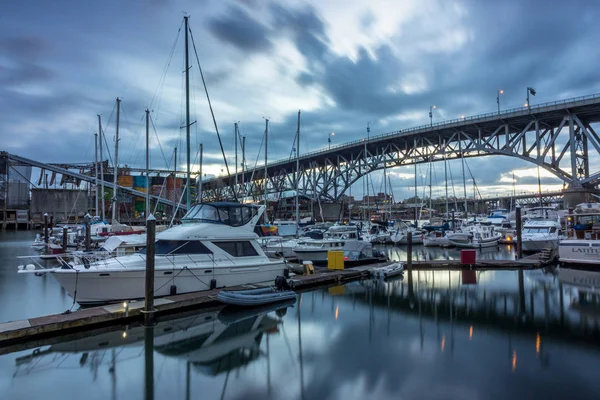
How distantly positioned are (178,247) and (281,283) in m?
4.67

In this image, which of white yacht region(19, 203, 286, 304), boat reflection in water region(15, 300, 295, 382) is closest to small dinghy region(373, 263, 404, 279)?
white yacht region(19, 203, 286, 304)

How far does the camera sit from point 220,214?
15859 millimetres

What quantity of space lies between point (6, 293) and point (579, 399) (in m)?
22.0

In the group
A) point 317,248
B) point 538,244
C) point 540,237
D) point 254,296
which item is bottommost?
point 254,296

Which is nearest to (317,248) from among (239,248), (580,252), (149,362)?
(239,248)

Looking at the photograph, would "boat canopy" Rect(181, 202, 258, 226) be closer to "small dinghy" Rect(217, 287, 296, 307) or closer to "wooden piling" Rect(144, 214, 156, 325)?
"small dinghy" Rect(217, 287, 296, 307)

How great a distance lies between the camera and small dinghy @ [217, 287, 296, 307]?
1353cm

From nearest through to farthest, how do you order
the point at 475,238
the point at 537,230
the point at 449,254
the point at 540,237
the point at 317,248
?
the point at 317,248 → the point at 540,237 → the point at 537,230 → the point at 449,254 → the point at 475,238

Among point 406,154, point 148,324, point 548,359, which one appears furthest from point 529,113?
point 148,324

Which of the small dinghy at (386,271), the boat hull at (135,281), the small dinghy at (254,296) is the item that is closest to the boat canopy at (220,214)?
the boat hull at (135,281)

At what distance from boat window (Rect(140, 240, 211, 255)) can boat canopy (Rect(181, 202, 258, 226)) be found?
1.44 m

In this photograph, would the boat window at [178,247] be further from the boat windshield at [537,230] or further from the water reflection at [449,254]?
the boat windshield at [537,230]

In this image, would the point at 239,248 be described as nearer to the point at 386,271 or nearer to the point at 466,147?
the point at 386,271

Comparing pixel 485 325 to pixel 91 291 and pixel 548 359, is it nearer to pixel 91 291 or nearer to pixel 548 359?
pixel 548 359
